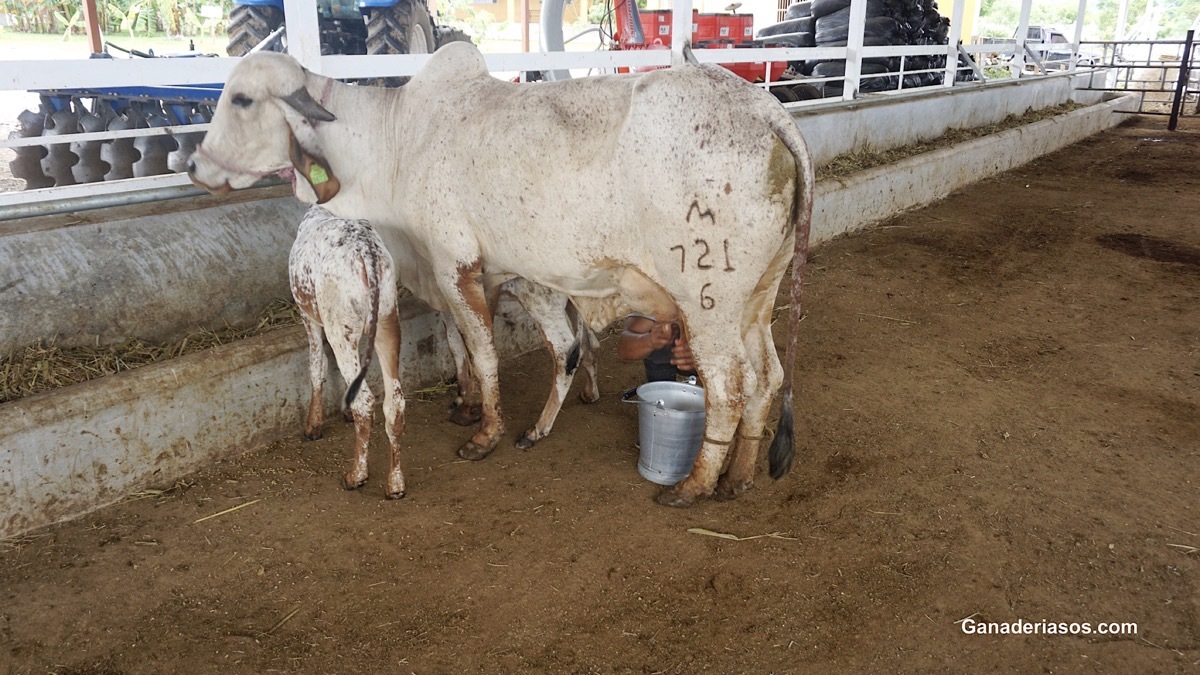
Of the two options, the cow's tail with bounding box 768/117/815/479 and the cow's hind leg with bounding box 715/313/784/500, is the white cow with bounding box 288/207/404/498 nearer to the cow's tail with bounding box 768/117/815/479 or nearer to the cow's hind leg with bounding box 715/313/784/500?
the cow's hind leg with bounding box 715/313/784/500

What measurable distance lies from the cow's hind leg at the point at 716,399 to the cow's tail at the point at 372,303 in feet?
3.86

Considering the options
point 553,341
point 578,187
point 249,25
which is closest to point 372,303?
point 578,187

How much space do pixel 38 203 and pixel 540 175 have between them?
2.38m

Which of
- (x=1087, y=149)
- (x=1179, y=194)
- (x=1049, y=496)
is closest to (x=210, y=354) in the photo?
(x=1049, y=496)

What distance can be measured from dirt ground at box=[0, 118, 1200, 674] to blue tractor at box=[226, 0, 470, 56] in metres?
4.76

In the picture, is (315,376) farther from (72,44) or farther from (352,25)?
(72,44)

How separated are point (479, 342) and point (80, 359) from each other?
5.12ft

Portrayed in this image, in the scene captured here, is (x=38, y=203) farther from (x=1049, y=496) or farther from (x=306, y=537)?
(x=1049, y=496)

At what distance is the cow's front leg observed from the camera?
146 inches

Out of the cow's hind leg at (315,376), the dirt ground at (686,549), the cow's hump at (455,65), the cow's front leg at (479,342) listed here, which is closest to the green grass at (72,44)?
the cow's hump at (455,65)

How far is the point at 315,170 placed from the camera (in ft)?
12.0

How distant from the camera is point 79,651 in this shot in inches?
106

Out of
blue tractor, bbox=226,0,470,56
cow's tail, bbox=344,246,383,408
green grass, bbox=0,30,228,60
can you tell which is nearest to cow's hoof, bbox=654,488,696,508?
cow's tail, bbox=344,246,383,408

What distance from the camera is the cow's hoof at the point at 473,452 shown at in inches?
152
